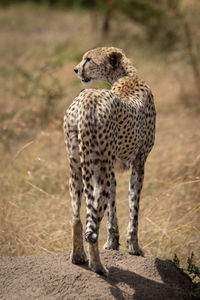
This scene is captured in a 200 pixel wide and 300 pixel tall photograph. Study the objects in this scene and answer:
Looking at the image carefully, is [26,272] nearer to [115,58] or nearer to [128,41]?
[115,58]

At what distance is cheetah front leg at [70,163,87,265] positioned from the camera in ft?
11.3

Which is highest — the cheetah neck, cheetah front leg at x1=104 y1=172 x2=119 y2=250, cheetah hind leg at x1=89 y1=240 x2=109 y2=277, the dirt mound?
the cheetah neck

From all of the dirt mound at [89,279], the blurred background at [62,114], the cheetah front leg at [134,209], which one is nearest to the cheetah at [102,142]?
the cheetah front leg at [134,209]

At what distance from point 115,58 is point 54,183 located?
2.29m

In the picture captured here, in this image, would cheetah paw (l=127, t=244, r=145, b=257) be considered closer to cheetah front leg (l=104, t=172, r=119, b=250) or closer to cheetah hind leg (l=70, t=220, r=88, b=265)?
cheetah front leg (l=104, t=172, r=119, b=250)

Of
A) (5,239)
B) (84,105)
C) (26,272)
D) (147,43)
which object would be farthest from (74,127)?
(147,43)

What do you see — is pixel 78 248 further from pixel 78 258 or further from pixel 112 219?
pixel 112 219

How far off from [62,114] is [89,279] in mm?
3871

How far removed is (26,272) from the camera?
3.63 metres

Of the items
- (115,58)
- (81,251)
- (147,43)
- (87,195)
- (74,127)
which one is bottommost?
(81,251)

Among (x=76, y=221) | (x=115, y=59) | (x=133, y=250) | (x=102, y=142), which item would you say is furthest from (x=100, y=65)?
(x=133, y=250)

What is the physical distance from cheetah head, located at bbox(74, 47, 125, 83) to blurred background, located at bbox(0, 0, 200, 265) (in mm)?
1032

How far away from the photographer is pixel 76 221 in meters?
3.45

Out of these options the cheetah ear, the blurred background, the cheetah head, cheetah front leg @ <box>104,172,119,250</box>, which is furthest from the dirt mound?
the cheetah ear
